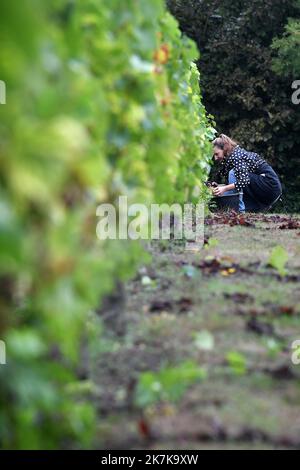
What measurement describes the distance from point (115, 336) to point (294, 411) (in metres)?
0.91

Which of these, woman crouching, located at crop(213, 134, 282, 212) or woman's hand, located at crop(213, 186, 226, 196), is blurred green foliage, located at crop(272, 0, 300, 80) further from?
woman's hand, located at crop(213, 186, 226, 196)

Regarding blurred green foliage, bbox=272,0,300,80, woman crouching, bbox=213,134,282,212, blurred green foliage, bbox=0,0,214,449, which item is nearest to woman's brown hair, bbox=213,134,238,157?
woman crouching, bbox=213,134,282,212

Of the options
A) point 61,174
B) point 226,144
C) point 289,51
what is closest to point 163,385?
point 61,174

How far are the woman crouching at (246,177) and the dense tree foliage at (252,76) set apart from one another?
4544 millimetres

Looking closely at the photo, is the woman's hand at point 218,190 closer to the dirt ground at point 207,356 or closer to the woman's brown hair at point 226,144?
the woman's brown hair at point 226,144

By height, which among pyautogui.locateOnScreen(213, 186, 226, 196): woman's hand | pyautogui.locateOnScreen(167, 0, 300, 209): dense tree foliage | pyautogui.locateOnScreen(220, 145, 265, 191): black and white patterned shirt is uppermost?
pyautogui.locateOnScreen(167, 0, 300, 209): dense tree foliage

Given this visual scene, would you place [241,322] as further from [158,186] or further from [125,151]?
[125,151]

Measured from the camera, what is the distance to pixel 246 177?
1184cm

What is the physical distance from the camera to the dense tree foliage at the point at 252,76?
55.7 ft

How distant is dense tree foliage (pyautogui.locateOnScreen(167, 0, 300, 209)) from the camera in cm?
1698

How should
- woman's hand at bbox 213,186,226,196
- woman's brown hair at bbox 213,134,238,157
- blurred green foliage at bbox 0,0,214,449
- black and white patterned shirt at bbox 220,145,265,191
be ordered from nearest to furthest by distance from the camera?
blurred green foliage at bbox 0,0,214,449 < woman's brown hair at bbox 213,134,238,157 < black and white patterned shirt at bbox 220,145,265,191 < woman's hand at bbox 213,186,226,196

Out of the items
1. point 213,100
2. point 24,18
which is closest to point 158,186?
point 24,18

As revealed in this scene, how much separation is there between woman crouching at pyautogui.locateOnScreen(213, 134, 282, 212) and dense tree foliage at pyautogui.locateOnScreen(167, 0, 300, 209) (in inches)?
179

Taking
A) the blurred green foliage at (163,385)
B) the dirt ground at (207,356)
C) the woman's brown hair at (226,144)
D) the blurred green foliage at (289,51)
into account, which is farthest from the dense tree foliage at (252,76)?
the blurred green foliage at (163,385)
